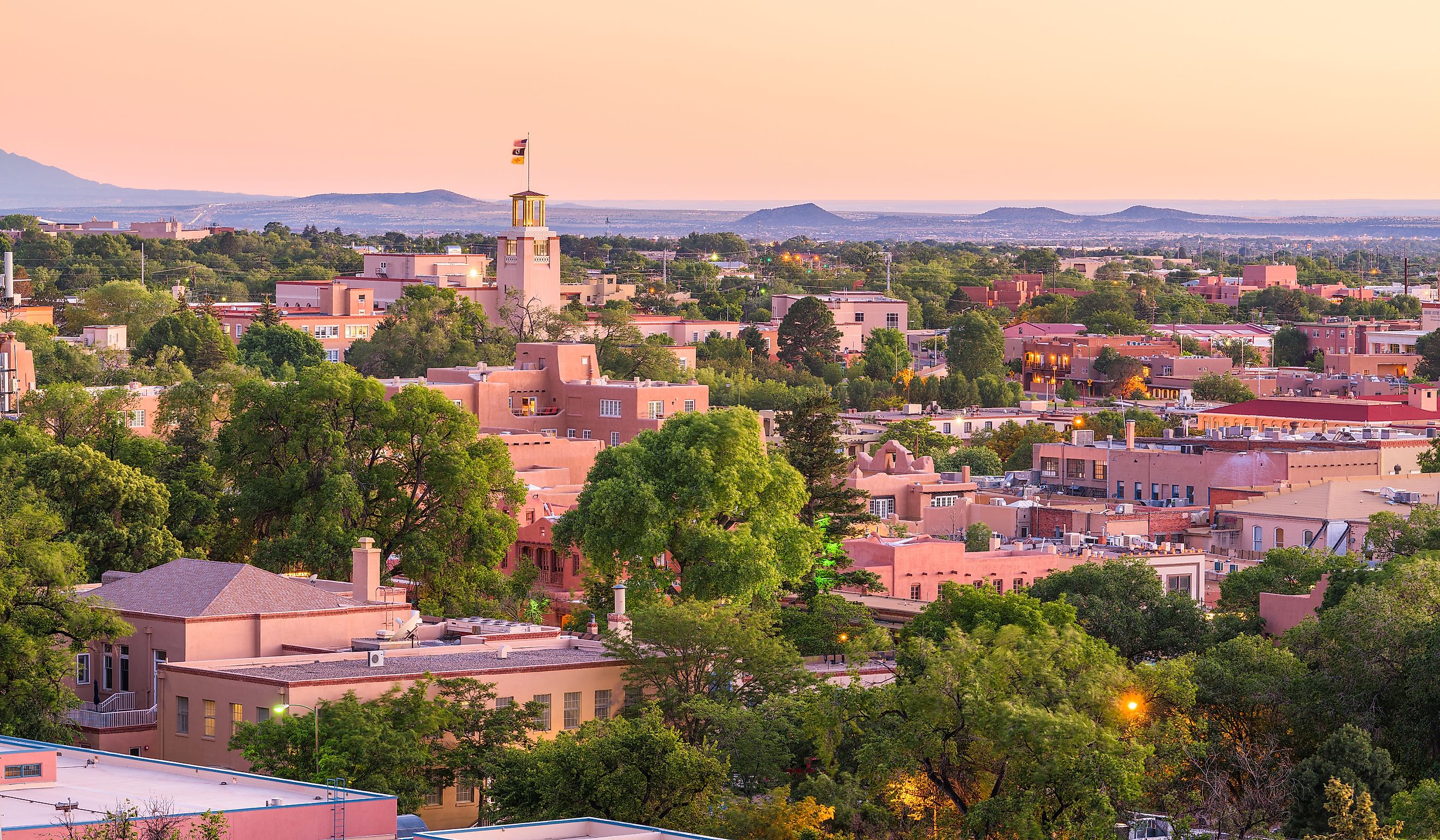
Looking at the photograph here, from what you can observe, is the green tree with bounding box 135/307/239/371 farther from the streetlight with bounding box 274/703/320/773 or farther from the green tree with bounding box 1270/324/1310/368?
the green tree with bounding box 1270/324/1310/368

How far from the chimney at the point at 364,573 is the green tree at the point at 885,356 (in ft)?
352

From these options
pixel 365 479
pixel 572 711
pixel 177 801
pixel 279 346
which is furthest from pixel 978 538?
pixel 279 346

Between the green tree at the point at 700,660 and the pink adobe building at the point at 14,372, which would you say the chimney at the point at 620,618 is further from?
the pink adobe building at the point at 14,372

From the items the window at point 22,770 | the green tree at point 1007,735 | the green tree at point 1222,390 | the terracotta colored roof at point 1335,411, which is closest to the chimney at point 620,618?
the green tree at point 1007,735

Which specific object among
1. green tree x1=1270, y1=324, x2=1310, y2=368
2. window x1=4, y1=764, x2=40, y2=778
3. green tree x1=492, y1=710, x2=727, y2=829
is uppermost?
window x1=4, y1=764, x2=40, y2=778

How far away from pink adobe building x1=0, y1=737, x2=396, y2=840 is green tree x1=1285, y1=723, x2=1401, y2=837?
50.8ft

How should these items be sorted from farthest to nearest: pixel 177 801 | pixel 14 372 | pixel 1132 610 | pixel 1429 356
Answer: pixel 1429 356
pixel 14 372
pixel 1132 610
pixel 177 801

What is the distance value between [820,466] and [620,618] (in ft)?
64.1

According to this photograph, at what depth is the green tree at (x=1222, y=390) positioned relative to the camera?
5438 inches

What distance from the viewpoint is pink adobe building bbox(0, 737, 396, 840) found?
30875mm

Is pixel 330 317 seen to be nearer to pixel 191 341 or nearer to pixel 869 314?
pixel 191 341

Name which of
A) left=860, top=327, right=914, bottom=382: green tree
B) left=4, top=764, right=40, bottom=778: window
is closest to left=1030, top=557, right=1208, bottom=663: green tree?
left=4, top=764, right=40, bottom=778: window

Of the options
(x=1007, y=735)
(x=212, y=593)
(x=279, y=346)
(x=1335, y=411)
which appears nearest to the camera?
(x=1007, y=735)

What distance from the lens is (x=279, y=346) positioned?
13300 centimetres
